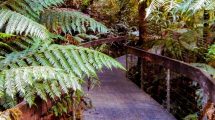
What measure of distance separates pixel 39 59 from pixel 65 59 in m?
0.17

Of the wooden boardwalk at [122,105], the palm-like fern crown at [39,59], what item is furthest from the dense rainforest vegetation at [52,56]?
the wooden boardwalk at [122,105]

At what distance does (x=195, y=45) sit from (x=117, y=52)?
8.69 meters

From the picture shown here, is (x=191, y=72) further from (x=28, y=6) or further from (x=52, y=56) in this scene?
(x=52, y=56)

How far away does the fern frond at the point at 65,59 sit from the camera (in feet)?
7.66

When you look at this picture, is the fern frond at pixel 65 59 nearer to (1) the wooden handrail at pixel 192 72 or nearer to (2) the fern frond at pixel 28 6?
(2) the fern frond at pixel 28 6

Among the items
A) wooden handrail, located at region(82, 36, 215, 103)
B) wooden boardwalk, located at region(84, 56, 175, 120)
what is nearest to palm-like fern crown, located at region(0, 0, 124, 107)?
wooden handrail, located at region(82, 36, 215, 103)

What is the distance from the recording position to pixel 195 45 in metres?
6.89

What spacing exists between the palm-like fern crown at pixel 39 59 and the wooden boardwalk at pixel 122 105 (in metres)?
1.89

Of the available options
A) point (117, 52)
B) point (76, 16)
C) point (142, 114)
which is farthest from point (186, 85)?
point (117, 52)

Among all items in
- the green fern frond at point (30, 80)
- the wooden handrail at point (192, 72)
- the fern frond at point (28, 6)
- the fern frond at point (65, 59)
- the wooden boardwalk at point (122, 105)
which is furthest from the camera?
the wooden boardwalk at point (122, 105)

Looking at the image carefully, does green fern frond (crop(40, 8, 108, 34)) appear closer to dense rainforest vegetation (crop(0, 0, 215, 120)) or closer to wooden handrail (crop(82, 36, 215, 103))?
dense rainforest vegetation (crop(0, 0, 215, 120))

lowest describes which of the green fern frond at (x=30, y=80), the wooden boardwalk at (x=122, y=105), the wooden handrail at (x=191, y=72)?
the wooden boardwalk at (x=122, y=105)

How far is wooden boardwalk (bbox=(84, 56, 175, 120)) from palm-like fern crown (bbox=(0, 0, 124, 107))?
1.89 metres

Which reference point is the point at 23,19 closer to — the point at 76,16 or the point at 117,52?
the point at 76,16
